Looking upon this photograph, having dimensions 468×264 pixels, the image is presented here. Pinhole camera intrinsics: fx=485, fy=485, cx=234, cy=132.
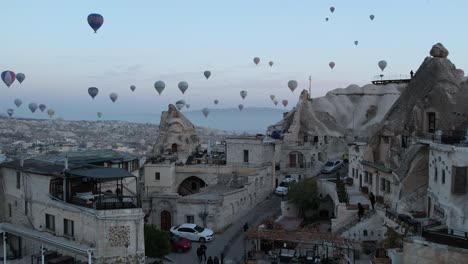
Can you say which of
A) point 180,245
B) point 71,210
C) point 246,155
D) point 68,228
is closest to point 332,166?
point 246,155

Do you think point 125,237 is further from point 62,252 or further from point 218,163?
point 218,163

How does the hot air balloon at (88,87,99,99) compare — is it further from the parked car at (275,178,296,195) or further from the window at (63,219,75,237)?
the window at (63,219,75,237)

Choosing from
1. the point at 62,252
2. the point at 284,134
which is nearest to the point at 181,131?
the point at 284,134

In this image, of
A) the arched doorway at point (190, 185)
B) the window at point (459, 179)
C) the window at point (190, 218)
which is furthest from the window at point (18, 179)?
the window at point (459, 179)

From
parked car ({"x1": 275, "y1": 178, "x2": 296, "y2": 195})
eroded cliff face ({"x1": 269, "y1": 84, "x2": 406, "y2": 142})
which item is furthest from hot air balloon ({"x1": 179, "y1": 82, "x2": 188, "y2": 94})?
parked car ({"x1": 275, "y1": 178, "x2": 296, "y2": 195})

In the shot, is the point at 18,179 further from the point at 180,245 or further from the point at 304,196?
the point at 304,196

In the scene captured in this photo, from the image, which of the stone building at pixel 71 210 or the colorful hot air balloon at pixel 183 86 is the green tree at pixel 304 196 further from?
the colorful hot air balloon at pixel 183 86
